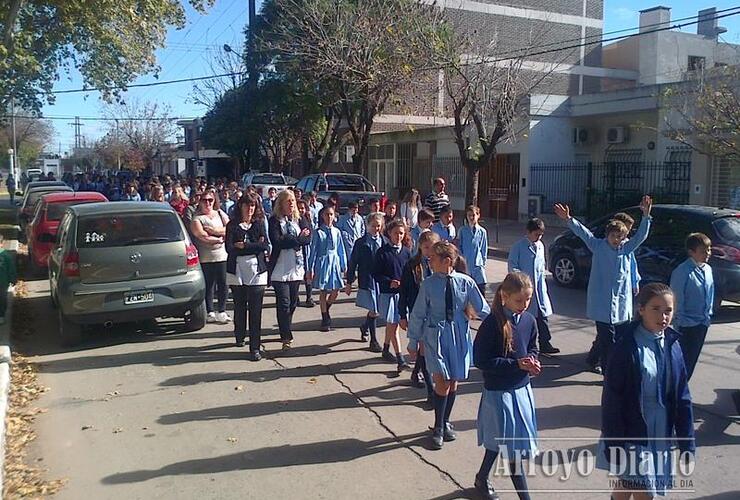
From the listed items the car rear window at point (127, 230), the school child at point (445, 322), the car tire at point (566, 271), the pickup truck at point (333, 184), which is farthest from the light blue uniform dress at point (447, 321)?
the pickup truck at point (333, 184)

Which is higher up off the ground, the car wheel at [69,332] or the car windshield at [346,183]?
the car windshield at [346,183]

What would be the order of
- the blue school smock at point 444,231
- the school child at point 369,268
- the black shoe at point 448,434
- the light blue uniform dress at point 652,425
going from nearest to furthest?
the light blue uniform dress at point 652,425
the black shoe at point 448,434
the school child at point 369,268
the blue school smock at point 444,231

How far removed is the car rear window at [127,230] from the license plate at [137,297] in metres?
0.62

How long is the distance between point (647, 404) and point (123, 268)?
6.35m

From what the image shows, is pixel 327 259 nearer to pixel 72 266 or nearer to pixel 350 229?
pixel 350 229

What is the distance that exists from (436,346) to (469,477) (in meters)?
0.94

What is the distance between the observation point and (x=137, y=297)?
8031 millimetres

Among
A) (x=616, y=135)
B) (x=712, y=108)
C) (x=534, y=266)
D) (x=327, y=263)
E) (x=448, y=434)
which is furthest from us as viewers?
(x=616, y=135)

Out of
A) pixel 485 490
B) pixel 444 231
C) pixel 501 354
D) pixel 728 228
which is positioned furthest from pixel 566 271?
pixel 501 354

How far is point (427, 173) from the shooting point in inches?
1223

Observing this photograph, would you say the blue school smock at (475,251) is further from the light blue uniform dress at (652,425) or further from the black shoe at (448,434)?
the light blue uniform dress at (652,425)

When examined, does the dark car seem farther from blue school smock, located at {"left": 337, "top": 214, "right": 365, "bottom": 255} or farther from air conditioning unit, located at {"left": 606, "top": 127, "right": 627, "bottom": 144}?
air conditioning unit, located at {"left": 606, "top": 127, "right": 627, "bottom": 144}

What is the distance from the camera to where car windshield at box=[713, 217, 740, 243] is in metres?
9.45

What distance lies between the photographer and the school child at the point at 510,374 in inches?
157
